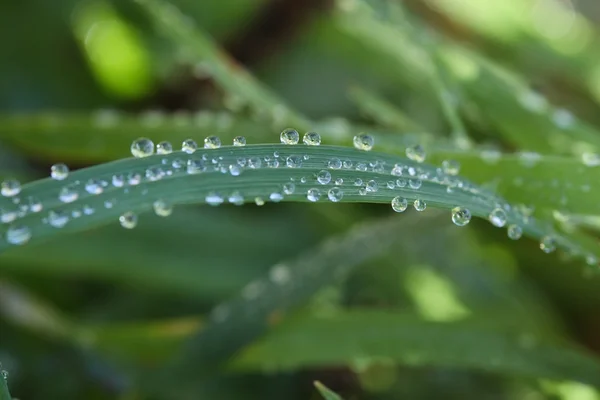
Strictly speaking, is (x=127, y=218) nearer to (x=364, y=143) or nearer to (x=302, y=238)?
(x=364, y=143)

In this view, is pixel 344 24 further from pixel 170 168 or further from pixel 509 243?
pixel 170 168

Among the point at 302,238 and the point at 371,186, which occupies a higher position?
the point at 302,238

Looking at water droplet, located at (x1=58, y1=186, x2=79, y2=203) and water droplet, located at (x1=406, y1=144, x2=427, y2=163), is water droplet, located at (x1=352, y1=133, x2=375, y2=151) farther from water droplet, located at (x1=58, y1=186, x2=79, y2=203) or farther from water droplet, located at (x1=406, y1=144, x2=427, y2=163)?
water droplet, located at (x1=58, y1=186, x2=79, y2=203)

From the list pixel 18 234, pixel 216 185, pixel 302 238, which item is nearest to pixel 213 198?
pixel 216 185

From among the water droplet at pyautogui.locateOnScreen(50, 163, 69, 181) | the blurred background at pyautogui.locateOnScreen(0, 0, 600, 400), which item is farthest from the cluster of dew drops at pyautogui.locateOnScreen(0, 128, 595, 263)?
the blurred background at pyautogui.locateOnScreen(0, 0, 600, 400)

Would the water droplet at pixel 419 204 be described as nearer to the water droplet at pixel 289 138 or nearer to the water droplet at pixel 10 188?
the water droplet at pixel 289 138

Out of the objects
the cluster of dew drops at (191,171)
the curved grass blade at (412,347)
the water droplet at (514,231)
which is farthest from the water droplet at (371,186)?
the curved grass blade at (412,347)

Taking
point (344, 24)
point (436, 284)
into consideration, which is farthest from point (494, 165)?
point (344, 24)
